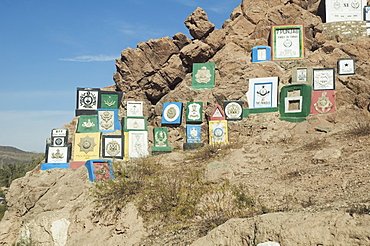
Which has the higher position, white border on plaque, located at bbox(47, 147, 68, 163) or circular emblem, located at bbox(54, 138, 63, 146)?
circular emblem, located at bbox(54, 138, 63, 146)

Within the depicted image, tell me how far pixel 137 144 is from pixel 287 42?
910 centimetres

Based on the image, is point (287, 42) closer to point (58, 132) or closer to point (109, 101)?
point (109, 101)

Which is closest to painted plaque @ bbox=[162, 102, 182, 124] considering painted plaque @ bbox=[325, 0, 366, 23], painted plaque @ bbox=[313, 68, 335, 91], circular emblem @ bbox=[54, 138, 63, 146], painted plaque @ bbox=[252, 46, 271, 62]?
painted plaque @ bbox=[252, 46, 271, 62]

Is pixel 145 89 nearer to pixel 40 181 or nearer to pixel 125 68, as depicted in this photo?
pixel 125 68

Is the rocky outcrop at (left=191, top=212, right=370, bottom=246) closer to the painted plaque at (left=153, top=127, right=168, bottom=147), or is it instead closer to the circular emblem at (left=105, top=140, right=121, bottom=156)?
the circular emblem at (left=105, top=140, right=121, bottom=156)

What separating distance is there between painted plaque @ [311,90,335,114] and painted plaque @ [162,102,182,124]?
608 centimetres

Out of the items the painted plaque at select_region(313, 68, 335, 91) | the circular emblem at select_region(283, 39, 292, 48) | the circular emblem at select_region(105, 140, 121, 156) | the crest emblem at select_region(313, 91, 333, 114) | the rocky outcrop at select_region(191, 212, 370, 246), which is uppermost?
the circular emblem at select_region(283, 39, 292, 48)

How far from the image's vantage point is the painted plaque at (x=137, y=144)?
60.8 ft

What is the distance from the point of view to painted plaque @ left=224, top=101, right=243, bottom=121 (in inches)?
749

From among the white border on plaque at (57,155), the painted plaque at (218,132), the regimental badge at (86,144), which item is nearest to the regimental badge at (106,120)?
the regimental badge at (86,144)

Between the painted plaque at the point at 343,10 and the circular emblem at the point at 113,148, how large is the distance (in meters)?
13.8

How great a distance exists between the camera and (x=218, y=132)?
61.8ft

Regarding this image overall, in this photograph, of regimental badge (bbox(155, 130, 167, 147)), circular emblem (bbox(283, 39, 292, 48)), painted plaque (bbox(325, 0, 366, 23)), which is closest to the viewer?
regimental badge (bbox(155, 130, 167, 147))

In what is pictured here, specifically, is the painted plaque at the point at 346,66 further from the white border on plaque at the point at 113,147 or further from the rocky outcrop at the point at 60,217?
the rocky outcrop at the point at 60,217
